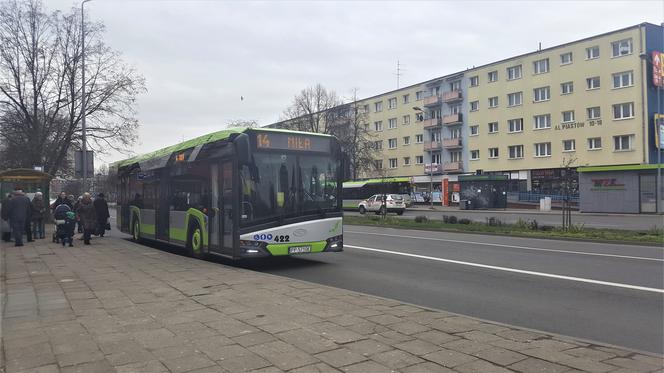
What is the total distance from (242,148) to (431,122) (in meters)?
59.4

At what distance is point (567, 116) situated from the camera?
165ft

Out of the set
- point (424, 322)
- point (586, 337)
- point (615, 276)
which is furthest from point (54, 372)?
point (615, 276)

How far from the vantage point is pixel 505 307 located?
7184 mm

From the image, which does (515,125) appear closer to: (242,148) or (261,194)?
(261,194)

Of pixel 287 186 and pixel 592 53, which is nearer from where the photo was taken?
pixel 287 186

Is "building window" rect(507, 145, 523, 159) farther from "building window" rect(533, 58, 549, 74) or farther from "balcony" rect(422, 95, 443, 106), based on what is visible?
"balcony" rect(422, 95, 443, 106)

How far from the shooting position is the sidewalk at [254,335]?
14.4 ft

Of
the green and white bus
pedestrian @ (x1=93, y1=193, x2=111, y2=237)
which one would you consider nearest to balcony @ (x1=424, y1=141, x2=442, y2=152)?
pedestrian @ (x1=93, y1=193, x2=111, y2=237)

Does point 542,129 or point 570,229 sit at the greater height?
→ point 542,129

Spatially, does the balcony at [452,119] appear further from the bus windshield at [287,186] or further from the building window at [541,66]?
the bus windshield at [287,186]

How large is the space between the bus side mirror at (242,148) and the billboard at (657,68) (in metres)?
45.1

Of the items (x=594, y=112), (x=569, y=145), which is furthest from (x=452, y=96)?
→ (x=594, y=112)

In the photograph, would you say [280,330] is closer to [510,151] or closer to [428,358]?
[428,358]

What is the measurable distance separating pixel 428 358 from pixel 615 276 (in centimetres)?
687
